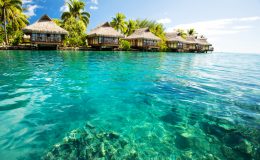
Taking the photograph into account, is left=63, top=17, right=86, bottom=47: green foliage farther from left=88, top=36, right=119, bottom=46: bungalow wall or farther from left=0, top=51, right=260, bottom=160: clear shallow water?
left=0, top=51, right=260, bottom=160: clear shallow water

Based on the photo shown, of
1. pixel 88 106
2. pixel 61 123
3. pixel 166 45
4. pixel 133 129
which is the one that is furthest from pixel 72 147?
pixel 166 45

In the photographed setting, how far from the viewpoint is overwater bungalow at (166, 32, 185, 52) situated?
4595 centimetres

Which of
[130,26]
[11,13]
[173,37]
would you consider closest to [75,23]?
[11,13]

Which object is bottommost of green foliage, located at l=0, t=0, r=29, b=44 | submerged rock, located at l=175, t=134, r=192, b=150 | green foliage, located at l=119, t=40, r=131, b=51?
submerged rock, located at l=175, t=134, r=192, b=150

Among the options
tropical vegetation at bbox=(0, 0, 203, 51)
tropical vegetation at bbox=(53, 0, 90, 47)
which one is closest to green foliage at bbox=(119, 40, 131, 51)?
tropical vegetation at bbox=(0, 0, 203, 51)

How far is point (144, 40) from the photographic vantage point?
38.0 meters

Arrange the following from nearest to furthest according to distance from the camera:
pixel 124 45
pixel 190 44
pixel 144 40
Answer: pixel 124 45
pixel 144 40
pixel 190 44

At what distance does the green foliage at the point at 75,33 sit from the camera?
101 ft

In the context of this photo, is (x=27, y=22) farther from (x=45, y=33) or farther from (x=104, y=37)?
(x=104, y=37)

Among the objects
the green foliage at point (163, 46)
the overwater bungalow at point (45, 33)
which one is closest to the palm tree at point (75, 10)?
the overwater bungalow at point (45, 33)

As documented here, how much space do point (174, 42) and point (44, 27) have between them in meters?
33.8

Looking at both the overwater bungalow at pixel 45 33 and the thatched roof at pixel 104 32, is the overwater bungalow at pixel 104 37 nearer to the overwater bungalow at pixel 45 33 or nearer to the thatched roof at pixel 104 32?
the thatched roof at pixel 104 32

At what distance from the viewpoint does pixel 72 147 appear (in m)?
3.08

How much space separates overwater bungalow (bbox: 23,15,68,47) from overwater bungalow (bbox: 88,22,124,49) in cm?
672
